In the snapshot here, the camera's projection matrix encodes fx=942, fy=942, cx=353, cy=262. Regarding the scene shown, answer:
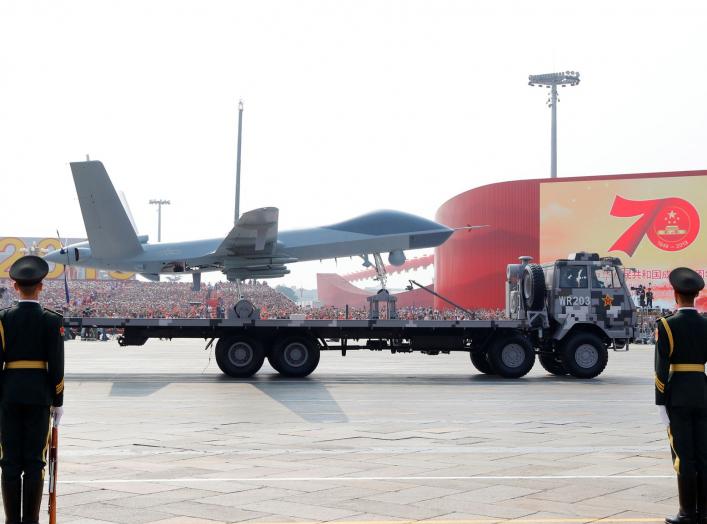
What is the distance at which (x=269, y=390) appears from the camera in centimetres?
1986

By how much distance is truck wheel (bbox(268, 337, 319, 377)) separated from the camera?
75.4ft

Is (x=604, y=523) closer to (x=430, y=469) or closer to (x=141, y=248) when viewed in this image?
(x=430, y=469)

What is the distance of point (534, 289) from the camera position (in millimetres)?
23734

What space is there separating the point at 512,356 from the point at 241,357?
672 centimetres

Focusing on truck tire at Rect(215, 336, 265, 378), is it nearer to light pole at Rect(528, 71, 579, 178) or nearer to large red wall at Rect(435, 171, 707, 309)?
large red wall at Rect(435, 171, 707, 309)

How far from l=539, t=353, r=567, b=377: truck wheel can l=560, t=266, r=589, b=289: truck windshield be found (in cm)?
203

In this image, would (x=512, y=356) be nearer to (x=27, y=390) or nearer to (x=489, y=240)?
(x=27, y=390)

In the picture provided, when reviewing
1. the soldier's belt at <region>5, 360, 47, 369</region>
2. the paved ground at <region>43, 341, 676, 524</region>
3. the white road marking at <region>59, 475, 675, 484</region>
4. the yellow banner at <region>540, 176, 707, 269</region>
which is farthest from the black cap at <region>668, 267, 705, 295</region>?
the yellow banner at <region>540, 176, 707, 269</region>

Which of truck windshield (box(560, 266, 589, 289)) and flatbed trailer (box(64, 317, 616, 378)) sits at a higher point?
truck windshield (box(560, 266, 589, 289))

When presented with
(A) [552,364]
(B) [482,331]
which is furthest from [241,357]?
(A) [552,364]

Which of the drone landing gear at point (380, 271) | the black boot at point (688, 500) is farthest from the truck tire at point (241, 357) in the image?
the black boot at point (688, 500)

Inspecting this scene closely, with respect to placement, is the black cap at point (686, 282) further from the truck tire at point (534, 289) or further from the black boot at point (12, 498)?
the truck tire at point (534, 289)

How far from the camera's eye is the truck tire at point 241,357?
22844 millimetres

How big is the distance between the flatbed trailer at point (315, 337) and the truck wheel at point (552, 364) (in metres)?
0.81
